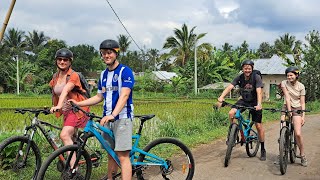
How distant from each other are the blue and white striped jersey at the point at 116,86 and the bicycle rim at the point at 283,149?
2596 millimetres

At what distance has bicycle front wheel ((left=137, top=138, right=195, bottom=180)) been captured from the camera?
443 centimetres

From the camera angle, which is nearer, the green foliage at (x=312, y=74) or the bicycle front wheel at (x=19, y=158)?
the bicycle front wheel at (x=19, y=158)

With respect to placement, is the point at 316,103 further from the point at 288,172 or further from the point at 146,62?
the point at 146,62

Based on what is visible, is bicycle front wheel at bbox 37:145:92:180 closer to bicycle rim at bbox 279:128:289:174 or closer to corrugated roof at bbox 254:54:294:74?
bicycle rim at bbox 279:128:289:174

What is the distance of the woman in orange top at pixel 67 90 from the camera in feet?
15.0

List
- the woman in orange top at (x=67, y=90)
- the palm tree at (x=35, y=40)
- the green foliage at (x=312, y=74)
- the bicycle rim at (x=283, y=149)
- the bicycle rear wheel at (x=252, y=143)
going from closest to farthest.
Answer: the woman in orange top at (x=67, y=90), the bicycle rim at (x=283, y=149), the bicycle rear wheel at (x=252, y=143), the green foliage at (x=312, y=74), the palm tree at (x=35, y=40)

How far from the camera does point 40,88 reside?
3575 centimetres

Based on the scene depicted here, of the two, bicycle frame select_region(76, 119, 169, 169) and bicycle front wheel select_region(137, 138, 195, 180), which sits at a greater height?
bicycle frame select_region(76, 119, 169, 169)

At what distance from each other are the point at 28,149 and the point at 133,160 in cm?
126

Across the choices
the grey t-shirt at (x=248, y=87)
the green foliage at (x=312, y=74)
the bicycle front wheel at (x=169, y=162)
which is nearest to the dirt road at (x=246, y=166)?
the bicycle front wheel at (x=169, y=162)

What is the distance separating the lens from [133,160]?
432 cm

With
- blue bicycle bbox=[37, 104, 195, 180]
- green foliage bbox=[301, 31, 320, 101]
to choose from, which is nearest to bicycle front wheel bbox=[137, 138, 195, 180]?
blue bicycle bbox=[37, 104, 195, 180]

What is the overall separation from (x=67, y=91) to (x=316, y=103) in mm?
18981

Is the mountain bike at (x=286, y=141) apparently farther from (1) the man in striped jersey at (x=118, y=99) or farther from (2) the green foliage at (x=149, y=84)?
(2) the green foliage at (x=149, y=84)
